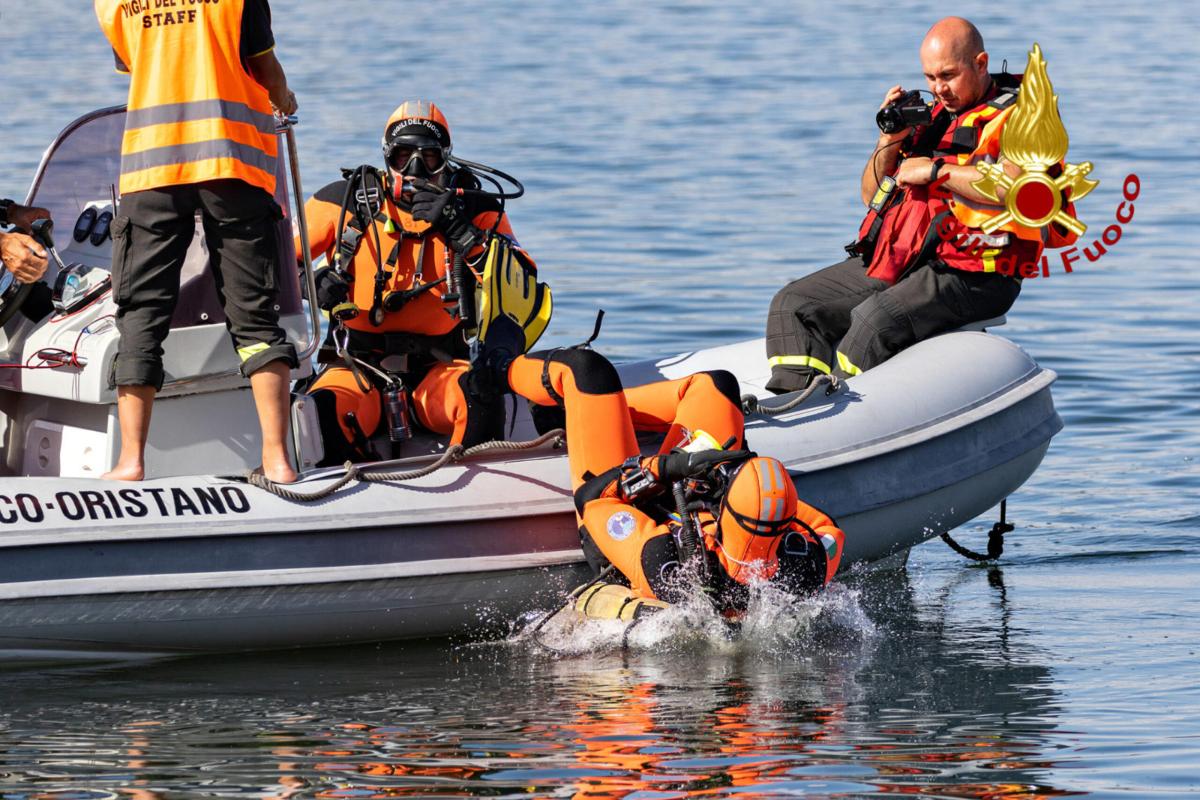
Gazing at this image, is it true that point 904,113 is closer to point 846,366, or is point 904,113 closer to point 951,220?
point 951,220

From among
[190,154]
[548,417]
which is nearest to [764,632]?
[548,417]

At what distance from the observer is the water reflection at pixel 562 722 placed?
4473mm

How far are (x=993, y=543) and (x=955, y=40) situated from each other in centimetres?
171

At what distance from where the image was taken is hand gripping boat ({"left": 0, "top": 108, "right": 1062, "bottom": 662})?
524 centimetres

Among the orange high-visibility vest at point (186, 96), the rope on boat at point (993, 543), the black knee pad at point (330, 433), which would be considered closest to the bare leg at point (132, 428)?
the orange high-visibility vest at point (186, 96)

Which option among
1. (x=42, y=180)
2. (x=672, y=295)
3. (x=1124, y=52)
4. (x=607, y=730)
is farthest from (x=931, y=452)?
(x=1124, y=52)

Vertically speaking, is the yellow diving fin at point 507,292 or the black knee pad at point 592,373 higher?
the yellow diving fin at point 507,292

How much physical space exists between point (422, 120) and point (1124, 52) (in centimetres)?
1459

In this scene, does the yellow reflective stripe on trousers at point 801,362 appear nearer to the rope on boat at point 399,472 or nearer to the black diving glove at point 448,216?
the rope on boat at point 399,472

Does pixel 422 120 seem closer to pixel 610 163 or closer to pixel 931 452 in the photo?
pixel 931 452

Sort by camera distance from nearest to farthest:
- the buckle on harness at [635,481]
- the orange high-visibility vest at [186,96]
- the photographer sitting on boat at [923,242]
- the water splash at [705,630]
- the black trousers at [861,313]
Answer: the orange high-visibility vest at [186,96] < the water splash at [705,630] < the buckle on harness at [635,481] < the photographer sitting on boat at [923,242] < the black trousers at [861,313]

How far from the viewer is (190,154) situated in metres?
5.04

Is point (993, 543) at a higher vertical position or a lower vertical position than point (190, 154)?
lower

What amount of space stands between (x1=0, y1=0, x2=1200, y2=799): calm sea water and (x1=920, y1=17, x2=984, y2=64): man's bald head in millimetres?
1700
